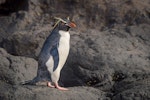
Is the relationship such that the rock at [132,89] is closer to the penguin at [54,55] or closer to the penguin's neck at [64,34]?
the penguin at [54,55]

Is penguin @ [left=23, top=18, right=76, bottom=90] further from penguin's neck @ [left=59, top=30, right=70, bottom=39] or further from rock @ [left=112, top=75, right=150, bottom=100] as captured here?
rock @ [left=112, top=75, right=150, bottom=100]

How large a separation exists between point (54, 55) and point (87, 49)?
2015 millimetres

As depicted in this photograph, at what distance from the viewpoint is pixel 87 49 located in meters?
10.3

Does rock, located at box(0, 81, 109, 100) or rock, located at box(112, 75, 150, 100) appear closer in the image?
rock, located at box(112, 75, 150, 100)

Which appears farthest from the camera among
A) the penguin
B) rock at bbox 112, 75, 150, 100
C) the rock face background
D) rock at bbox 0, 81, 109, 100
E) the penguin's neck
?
the penguin's neck

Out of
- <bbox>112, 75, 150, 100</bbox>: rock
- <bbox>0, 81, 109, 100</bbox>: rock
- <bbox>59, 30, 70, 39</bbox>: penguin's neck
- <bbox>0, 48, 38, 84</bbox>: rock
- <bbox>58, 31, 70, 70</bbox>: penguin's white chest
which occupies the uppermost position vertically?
<bbox>59, 30, 70, 39</bbox>: penguin's neck

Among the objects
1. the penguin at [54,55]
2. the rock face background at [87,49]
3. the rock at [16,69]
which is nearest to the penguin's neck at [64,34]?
the penguin at [54,55]

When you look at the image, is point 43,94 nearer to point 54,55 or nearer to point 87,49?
point 54,55

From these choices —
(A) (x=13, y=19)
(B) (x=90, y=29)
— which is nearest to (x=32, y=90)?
(B) (x=90, y=29)

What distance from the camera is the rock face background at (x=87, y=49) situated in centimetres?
820

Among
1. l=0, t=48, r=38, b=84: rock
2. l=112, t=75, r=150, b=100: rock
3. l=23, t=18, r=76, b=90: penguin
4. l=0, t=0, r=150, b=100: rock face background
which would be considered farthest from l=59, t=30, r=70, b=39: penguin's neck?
l=0, t=48, r=38, b=84: rock

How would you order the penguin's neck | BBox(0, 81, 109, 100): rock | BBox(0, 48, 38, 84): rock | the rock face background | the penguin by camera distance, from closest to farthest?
BBox(0, 81, 109, 100): rock → the rock face background → the penguin → the penguin's neck → BBox(0, 48, 38, 84): rock

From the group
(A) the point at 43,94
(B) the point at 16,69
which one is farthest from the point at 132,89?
(B) the point at 16,69

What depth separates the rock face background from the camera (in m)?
8.20
